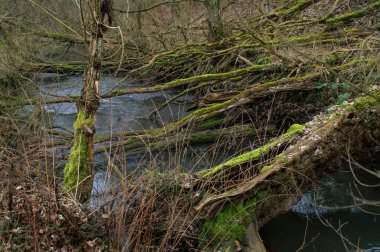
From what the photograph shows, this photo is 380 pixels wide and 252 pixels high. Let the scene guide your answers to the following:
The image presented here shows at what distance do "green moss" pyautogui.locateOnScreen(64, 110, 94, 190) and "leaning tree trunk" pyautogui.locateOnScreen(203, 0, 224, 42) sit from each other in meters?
6.19

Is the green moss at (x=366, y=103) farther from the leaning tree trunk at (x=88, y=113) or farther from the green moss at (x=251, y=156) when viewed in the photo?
the leaning tree trunk at (x=88, y=113)

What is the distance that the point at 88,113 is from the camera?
532cm

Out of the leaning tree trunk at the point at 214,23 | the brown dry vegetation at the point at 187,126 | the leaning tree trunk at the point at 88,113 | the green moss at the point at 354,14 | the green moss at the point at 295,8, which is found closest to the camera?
the brown dry vegetation at the point at 187,126

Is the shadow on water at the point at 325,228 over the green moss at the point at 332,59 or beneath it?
beneath

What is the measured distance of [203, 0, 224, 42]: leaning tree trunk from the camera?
35.7 ft

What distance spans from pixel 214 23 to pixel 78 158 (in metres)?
6.86

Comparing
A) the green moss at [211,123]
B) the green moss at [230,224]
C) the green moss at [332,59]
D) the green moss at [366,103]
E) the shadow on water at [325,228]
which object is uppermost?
the green moss at [332,59]

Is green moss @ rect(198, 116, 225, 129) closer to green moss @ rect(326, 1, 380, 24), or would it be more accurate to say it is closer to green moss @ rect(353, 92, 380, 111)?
green moss @ rect(353, 92, 380, 111)

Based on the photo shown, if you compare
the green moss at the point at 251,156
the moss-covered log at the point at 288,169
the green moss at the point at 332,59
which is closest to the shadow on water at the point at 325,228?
the moss-covered log at the point at 288,169

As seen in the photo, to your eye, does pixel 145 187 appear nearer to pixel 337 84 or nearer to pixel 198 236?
pixel 198 236

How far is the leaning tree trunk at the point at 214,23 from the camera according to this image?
10867 mm

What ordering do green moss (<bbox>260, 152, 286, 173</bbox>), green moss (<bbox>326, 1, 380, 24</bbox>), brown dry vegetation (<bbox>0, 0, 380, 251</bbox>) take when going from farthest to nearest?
green moss (<bbox>326, 1, 380, 24</bbox>) < green moss (<bbox>260, 152, 286, 173</bbox>) < brown dry vegetation (<bbox>0, 0, 380, 251</bbox>)

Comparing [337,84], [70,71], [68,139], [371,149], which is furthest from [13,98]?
[371,149]

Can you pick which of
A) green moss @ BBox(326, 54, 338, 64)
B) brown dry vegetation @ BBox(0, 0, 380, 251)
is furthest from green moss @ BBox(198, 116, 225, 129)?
green moss @ BBox(326, 54, 338, 64)
